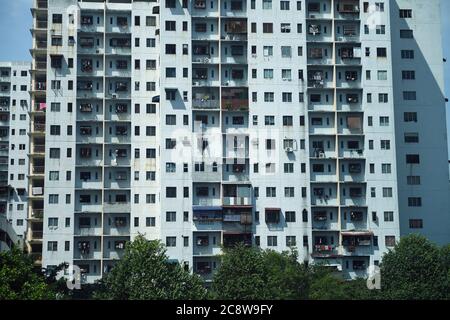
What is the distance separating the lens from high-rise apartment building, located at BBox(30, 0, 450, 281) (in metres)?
22.3

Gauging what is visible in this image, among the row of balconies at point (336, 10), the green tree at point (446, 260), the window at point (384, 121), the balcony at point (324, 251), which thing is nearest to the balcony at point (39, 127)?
the row of balconies at point (336, 10)

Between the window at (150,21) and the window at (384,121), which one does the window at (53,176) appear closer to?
the window at (150,21)

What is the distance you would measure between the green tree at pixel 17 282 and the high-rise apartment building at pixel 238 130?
29.8 ft

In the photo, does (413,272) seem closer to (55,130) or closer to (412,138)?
(412,138)

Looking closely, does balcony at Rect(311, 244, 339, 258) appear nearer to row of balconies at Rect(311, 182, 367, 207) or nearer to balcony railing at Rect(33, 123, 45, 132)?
row of balconies at Rect(311, 182, 367, 207)

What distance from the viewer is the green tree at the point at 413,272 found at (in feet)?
52.0

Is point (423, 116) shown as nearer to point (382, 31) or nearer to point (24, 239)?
point (382, 31)

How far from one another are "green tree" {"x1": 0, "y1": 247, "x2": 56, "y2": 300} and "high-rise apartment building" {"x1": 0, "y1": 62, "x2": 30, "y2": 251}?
43.8 ft

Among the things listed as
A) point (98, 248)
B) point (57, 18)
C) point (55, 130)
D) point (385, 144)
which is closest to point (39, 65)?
point (57, 18)

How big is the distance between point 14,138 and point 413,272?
18.2 m
